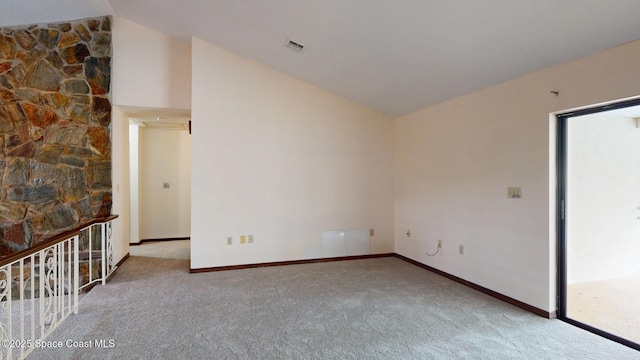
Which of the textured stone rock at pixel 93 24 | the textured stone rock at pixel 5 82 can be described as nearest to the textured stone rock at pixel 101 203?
the textured stone rock at pixel 5 82

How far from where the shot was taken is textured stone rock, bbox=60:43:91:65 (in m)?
4.01

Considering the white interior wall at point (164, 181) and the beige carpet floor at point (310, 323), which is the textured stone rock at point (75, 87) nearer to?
the beige carpet floor at point (310, 323)

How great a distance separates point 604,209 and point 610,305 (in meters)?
1.09

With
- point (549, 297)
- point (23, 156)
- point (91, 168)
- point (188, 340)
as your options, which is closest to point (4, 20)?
point (23, 156)

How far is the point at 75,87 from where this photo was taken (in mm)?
4047

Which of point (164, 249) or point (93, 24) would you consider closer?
point (93, 24)

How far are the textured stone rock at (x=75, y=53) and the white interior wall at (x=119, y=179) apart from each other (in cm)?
68

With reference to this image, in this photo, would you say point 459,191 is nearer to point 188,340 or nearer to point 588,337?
point 588,337

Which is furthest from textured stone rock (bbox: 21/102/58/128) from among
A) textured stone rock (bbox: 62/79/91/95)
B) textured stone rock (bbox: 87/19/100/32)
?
textured stone rock (bbox: 87/19/100/32)

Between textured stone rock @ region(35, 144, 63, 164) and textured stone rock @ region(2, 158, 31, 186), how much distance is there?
5.6 inches

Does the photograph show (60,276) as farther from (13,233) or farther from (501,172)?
(501,172)

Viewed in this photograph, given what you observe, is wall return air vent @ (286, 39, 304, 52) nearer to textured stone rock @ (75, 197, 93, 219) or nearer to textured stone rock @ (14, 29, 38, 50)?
textured stone rock @ (14, 29, 38, 50)

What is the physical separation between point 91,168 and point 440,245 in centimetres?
473

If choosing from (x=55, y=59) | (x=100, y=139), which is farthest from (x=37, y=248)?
(x=55, y=59)
